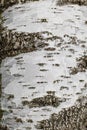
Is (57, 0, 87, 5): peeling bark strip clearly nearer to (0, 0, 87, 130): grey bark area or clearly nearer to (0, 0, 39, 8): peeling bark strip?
(0, 0, 87, 130): grey bark area

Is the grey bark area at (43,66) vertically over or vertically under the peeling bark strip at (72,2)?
under

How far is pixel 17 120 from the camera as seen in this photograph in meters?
1.89

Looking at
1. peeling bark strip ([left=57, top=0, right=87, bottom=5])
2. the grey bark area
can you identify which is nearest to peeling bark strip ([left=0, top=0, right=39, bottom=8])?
the grey bark area

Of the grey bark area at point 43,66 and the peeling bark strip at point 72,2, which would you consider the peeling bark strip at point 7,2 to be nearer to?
the grey bark area at point 43,66

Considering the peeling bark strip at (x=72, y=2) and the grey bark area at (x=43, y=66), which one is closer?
the grey bark area at (x=43, y=66)

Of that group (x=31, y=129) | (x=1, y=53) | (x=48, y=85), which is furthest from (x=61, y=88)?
(x=1, y=53)

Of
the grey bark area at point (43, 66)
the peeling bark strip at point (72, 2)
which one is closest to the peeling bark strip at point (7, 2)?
the grey bark area at point (43, 66)

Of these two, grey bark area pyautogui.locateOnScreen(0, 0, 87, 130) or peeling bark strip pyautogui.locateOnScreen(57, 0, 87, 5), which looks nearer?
grey bark area pyautogui.locateOnScreen(0, 0, 87, 130)

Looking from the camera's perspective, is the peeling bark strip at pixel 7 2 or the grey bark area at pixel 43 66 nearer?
the grey bark area at pixel 43 66

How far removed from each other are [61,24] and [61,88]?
12.7 inches

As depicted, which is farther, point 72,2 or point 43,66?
point 72,2

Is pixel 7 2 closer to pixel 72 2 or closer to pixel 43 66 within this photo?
pixel 72 2

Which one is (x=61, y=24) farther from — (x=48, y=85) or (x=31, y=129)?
(x=31, y=129)

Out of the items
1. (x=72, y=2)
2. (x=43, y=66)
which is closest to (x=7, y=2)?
(x=72, y=2)
